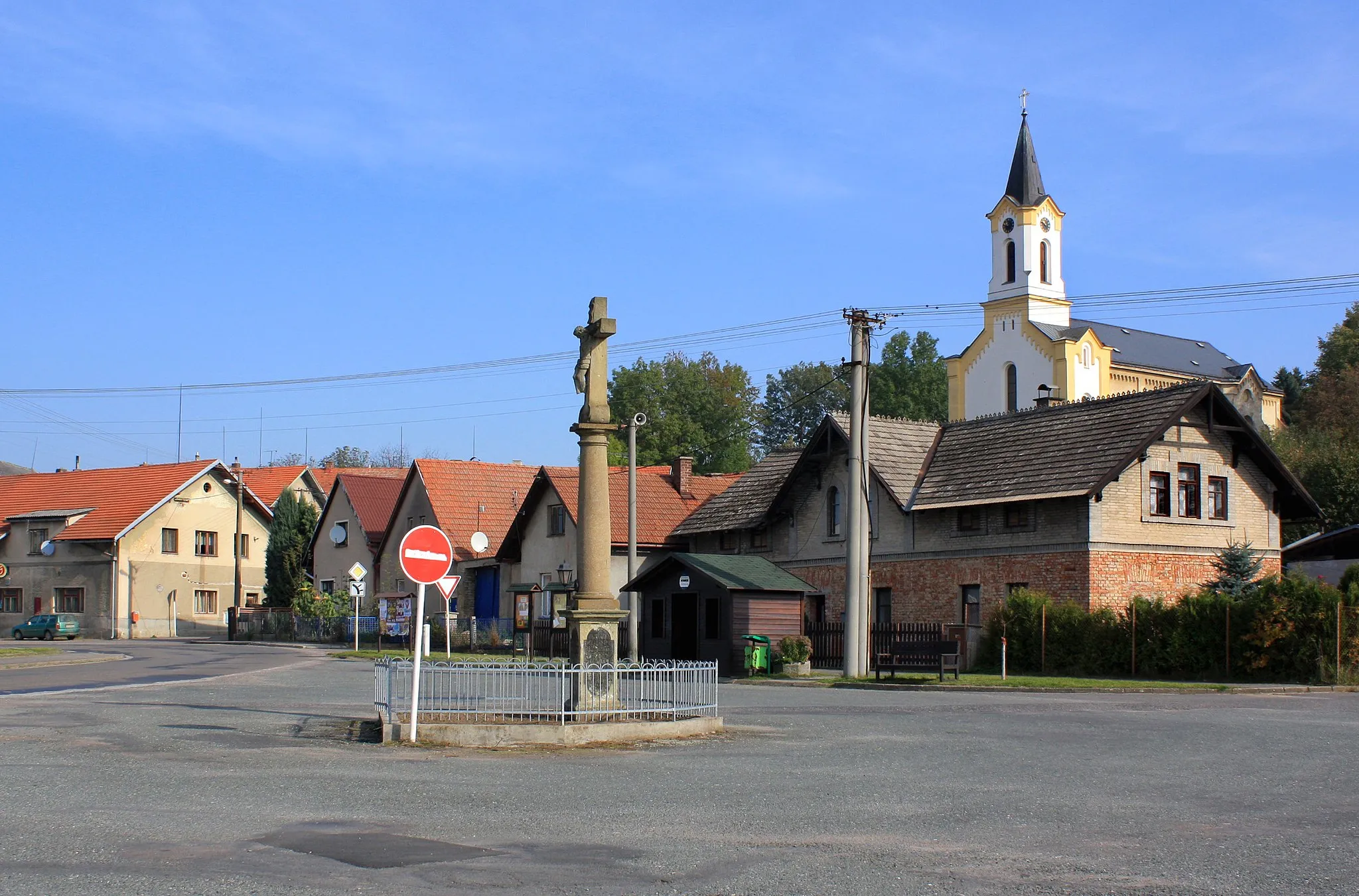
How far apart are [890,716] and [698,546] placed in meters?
29.5

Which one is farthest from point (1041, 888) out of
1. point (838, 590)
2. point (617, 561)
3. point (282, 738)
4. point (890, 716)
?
point (617, 561)

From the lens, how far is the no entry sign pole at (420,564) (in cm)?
1565

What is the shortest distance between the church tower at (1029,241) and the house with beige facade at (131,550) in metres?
45.6

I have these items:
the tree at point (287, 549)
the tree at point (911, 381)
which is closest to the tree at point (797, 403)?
the tree at point (911, 381)

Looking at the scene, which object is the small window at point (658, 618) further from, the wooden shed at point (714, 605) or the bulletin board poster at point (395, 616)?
the bulletin board poster at point (395, 616)

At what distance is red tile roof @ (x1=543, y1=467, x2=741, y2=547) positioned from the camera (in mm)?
50281

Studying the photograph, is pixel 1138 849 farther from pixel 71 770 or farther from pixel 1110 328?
pixel 1110 328

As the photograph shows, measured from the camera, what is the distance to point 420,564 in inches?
628

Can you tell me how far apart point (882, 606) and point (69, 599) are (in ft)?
143

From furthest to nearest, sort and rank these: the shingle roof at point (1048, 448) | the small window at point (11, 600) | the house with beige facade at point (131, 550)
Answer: the small window at point (11, 600), the house with beige facade at point (131, 550), the shingle roof at point (1048, 448)

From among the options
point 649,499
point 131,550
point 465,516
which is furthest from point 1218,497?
point 131,550

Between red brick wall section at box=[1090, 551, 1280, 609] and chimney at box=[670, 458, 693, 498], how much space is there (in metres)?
21.1

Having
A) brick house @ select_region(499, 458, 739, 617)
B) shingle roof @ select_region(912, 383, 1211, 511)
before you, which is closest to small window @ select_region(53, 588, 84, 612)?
brick house @ select_region(499, 458, 739, 617)

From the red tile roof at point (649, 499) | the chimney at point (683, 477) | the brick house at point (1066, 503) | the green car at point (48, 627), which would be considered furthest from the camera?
the green car at point (48, 627)
